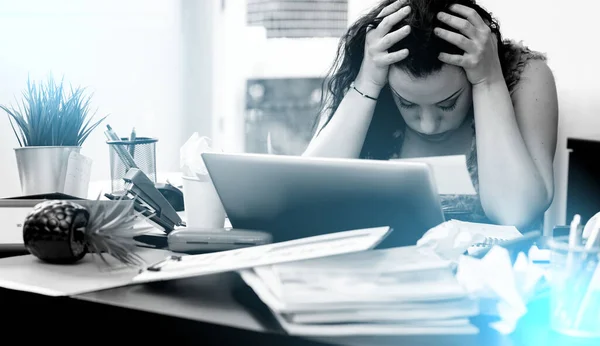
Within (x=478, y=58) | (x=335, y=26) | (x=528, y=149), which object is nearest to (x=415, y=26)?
(x=478, y=58)

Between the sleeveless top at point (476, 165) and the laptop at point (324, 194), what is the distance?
64cm

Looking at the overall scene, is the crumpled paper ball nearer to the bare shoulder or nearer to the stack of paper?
the stack of paper

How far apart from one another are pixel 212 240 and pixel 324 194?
0.17m

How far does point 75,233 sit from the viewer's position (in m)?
0.87

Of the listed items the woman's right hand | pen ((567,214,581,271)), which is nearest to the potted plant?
the woman's right hand

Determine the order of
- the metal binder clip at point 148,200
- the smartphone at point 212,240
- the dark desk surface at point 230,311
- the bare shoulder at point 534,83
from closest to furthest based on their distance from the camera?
the dark desk surface at point 230,311
the smartphone at point 212,240
the metal binder clip at point 148,200
the bare shoulder at point 534,83

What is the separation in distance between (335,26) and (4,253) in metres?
2.55

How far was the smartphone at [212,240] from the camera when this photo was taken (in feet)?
3.02

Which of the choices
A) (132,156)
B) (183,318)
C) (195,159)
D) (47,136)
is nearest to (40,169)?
(47,136)

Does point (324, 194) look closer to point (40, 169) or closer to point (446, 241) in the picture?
point (446, 241)

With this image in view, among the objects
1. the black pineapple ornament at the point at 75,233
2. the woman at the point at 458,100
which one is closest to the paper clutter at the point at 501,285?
the black pineapple ornament at the point at 75,233

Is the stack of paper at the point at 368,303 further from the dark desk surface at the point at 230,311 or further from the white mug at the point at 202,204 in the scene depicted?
the white mug at the point at 202,204

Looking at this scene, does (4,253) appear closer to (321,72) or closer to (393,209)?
(393,209)

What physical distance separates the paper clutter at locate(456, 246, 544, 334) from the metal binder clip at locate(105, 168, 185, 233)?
55 centimetres
